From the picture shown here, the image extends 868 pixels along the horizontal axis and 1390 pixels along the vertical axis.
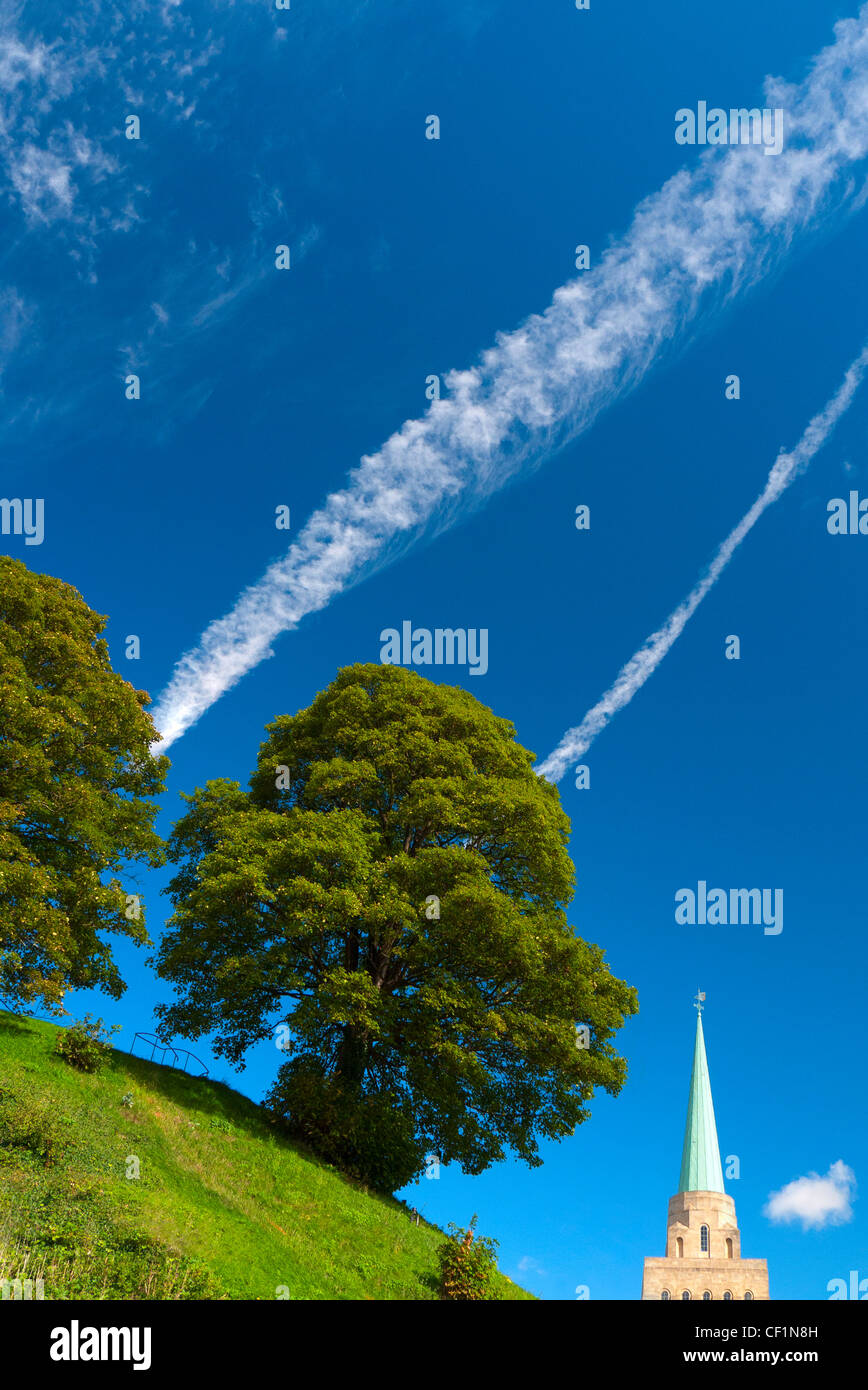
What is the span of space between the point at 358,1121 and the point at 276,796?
10721 millimetres

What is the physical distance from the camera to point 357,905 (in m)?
23.8

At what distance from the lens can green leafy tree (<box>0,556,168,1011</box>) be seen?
75.4 feet

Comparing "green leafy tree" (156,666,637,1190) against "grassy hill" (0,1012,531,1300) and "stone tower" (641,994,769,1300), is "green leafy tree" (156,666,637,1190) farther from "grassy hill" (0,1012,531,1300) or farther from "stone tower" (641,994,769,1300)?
"stone tower" (641,994,769,1300)

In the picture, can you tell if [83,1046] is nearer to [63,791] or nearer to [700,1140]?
[63,791]

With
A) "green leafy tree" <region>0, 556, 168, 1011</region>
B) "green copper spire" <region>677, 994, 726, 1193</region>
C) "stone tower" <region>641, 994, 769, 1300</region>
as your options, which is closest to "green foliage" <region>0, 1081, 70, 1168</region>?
"green leafy tree" <region>0, 556, 168, 1011</region>

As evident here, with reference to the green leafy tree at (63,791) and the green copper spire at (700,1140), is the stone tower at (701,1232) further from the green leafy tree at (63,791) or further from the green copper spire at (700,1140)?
the green leafy tree at (63,791)

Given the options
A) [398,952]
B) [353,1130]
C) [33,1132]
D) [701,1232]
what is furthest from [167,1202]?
[701,1232]

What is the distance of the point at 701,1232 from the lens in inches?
3167

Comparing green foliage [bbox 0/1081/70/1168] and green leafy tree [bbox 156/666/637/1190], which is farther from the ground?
green leafy tree [bbox 156/666/637/1190]

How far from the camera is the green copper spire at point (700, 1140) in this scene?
3253 inches

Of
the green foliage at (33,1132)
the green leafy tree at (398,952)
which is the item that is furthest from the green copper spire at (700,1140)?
the green foliage at (33,1132)

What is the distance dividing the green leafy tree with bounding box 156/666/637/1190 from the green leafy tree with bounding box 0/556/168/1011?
6.92ft

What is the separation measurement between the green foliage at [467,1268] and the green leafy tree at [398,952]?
5.36m
